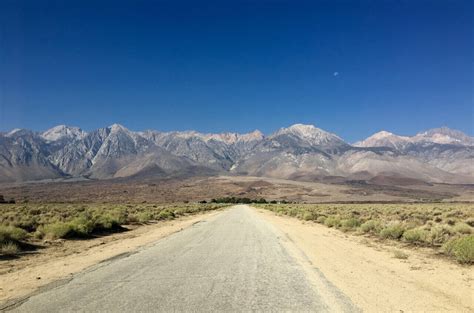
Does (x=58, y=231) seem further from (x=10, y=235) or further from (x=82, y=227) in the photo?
(x=10, y=235)

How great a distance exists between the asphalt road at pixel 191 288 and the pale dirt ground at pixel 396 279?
641 millimetres

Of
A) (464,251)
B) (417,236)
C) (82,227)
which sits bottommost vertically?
(82,227)

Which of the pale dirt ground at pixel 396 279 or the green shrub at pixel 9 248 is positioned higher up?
the pale dirt ground at pixel 396 279

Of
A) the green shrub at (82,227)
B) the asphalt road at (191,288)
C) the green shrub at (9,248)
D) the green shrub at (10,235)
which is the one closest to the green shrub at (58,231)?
the green shrub at (82,227)

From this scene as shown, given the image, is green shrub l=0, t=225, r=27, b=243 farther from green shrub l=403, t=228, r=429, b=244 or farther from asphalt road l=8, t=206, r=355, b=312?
green shrub l=403, t=228, r=429, b=244

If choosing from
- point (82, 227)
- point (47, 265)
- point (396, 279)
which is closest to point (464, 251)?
point (396, 279)

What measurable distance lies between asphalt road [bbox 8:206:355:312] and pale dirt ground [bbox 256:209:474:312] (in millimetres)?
641

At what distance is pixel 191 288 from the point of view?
8320 millimetres

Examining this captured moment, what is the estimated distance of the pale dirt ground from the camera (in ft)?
24.6

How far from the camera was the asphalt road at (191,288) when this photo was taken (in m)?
6.98

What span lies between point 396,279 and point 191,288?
200 inches

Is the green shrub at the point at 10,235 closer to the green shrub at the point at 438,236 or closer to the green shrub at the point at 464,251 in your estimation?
the green shrub at the point at 464,251

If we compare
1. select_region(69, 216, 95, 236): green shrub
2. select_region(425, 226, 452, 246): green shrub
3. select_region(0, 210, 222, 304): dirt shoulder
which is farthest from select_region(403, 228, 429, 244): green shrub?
select_region(69, 216, 95, 236): green shrub

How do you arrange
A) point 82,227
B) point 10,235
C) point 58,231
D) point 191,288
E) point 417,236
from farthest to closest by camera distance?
point 82,227, point 58,231, point 417,236, point 10,235, point 191,288
